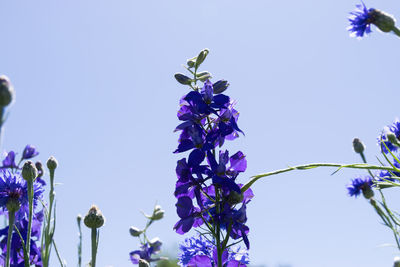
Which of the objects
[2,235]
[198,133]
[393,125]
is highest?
[393,125]

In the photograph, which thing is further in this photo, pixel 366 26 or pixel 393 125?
pixel 393 125

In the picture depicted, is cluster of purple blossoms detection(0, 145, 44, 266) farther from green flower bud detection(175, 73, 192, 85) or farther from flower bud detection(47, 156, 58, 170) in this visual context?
green flower bud detection(175, 73, 192, 85)

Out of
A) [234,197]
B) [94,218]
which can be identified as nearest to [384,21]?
[234,197]

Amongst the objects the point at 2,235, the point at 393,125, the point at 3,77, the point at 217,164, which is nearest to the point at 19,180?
the point at 2,235

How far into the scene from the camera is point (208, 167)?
3.86 ft

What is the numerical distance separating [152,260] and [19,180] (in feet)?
4.02

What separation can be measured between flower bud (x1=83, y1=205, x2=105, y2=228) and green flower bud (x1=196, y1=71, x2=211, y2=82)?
1.55 feet

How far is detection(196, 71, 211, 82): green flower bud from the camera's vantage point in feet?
4.18

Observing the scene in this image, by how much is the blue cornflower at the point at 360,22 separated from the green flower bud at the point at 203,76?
1.73ft

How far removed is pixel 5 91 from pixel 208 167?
0.68m

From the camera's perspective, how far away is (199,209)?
1179 mm

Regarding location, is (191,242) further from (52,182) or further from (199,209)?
(52,182)

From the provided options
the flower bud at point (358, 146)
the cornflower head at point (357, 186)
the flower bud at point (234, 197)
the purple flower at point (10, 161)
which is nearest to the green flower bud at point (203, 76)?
the flower bud at point (234, 197)

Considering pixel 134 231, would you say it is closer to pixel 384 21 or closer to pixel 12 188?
pixel 12 188
